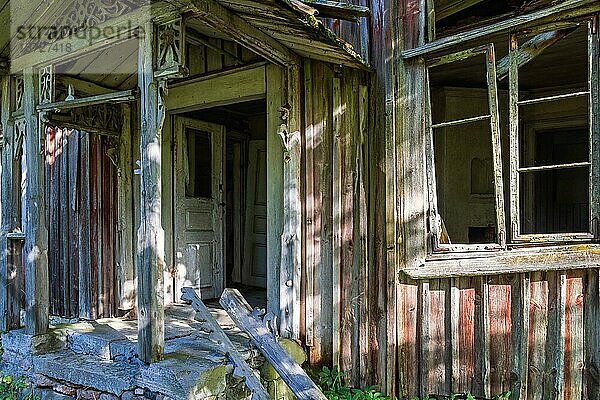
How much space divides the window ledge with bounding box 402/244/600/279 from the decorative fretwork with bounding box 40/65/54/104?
363 centimetres

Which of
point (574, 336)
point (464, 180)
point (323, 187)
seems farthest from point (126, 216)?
point (574, 336)

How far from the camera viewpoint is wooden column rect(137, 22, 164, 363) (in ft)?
12.3

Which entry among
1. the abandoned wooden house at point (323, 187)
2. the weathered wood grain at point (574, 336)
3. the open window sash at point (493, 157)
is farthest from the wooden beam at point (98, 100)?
the weathered wood grain at point (574, 336)

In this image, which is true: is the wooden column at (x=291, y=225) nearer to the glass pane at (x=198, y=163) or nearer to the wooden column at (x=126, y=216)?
the glass pane at (x=198, y=163)

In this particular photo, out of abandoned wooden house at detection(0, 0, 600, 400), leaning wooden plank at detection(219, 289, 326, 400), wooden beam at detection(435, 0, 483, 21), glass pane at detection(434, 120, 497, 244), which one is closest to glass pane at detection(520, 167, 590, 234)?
abandoned wooden house at detection(0, 0, 600, 400)

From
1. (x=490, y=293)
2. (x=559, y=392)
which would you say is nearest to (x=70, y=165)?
(x=490, y=293)

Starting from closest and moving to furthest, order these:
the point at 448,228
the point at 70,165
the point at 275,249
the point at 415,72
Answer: the point at 415,72
the point at 275,249
the point at 448,228
the point at 70,165

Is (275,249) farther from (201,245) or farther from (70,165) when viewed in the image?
(70,165)

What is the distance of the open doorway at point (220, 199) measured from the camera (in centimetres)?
627

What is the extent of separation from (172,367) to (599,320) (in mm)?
3009

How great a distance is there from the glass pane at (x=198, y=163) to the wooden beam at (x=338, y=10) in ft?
9.24

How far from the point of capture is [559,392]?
11.8 feet

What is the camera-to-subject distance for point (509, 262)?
3.72 metres

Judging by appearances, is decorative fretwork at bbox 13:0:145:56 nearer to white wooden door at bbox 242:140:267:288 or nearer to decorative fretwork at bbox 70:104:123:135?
decorative fretwork at bbox 70:104:123:135
